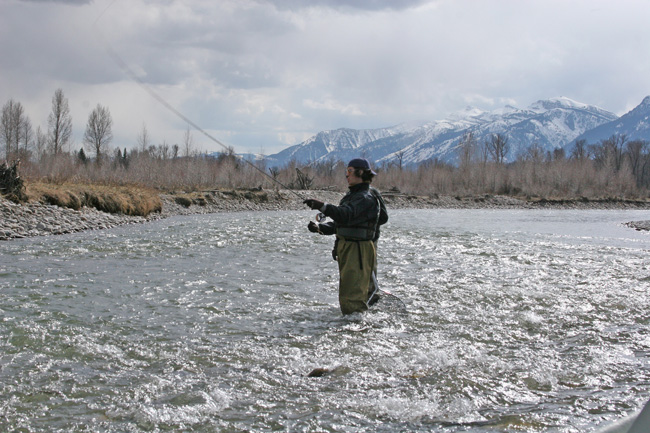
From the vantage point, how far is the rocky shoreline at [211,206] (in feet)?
65.7

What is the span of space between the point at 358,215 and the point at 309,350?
1.92 meters

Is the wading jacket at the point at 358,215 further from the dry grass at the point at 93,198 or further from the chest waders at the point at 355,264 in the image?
the dry grass at the point at 93,198

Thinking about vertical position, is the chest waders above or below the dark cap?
below

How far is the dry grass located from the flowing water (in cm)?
1354

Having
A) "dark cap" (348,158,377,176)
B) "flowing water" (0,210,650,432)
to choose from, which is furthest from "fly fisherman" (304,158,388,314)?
"flowing water" (0,210,650,432)

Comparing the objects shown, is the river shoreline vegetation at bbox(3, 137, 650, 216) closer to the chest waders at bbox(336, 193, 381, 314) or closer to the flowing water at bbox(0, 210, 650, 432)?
the flowing water at bbox(0, 210, 650, 432)

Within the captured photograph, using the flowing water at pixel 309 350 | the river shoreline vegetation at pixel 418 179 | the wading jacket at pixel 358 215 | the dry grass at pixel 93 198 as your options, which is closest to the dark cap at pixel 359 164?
the wading jacket at pixel 358 215

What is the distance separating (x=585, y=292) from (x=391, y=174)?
93117 mm

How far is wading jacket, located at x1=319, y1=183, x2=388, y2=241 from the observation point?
6.77 m

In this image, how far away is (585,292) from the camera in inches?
382

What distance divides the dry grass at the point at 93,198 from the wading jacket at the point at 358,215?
814 inches

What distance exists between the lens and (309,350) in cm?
588

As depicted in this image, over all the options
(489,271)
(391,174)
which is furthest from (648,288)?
(391,174)

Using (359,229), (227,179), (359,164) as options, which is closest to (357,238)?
(359,229)
